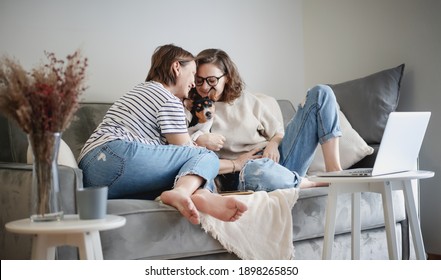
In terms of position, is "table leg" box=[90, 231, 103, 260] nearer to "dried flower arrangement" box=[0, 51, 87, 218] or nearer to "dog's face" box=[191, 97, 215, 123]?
"dried flower arrangement" box=[0, 51, 87, 218]

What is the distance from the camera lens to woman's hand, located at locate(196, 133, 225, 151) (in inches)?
95.0

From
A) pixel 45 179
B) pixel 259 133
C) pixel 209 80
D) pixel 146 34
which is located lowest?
pixel 259 133

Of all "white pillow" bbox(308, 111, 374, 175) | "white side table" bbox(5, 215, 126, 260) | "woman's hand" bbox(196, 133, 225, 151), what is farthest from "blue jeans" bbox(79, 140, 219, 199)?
"white pillow" bbox(308, 111, 374, 175)

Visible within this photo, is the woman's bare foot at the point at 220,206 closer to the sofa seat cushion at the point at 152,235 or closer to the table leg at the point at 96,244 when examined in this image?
the sofa seat cushion at the point at 152,235

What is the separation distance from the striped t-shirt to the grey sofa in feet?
0.92

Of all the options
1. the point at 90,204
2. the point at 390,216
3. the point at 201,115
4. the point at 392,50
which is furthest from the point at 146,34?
the point at 90,204

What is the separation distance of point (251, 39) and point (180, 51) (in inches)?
38.3

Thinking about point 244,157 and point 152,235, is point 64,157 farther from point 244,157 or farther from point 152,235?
point 244,157

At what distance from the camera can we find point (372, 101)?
2.81 m

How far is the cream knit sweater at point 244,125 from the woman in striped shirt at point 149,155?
0.46 m

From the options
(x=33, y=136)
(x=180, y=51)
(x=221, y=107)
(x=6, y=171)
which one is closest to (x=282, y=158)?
(x=221, y=107)

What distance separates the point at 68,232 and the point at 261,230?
2.50 ft
